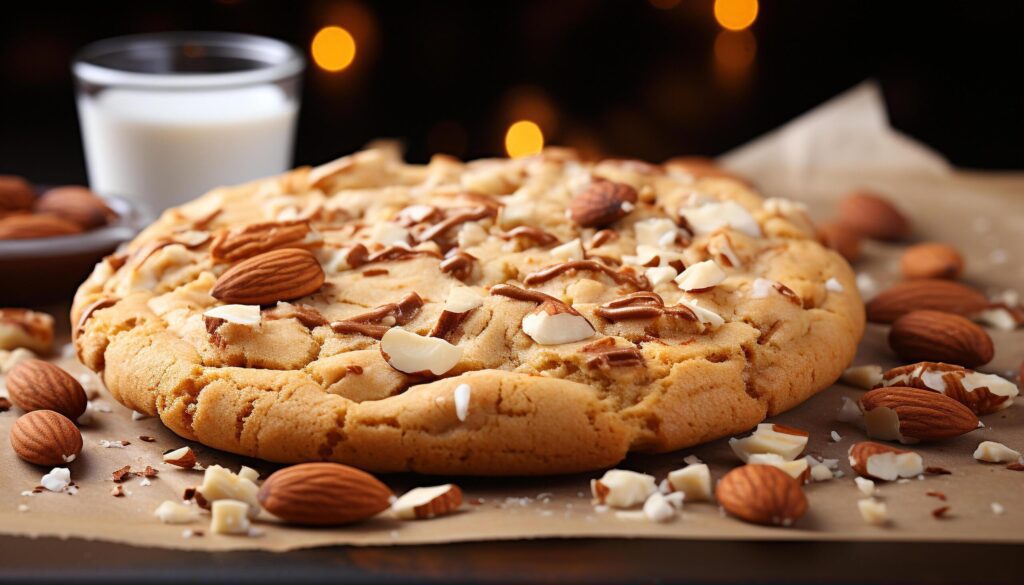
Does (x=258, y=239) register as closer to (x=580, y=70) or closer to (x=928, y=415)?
(x=928, y=415)

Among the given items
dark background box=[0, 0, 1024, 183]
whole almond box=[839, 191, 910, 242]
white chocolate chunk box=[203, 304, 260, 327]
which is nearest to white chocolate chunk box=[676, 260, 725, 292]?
white chocolate chunk box=[203, 304, 260, 327]

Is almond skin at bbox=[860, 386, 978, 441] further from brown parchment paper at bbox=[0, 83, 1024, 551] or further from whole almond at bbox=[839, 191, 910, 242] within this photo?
whole almond at bbox=[839, 191, 910, 242]

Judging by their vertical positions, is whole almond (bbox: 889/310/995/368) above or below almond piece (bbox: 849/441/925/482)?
above

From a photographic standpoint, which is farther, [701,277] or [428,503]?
[701,277]

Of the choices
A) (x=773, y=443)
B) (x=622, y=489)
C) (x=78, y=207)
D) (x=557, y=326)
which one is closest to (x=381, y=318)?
(x=557, y=326)

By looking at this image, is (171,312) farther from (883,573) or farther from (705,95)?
(705,95)
